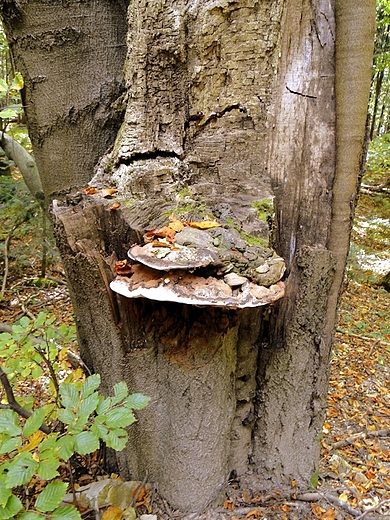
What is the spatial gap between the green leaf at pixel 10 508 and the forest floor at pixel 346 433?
75 centimetres

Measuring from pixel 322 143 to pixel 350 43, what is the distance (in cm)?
34

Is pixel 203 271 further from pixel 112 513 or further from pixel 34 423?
pixel 112 513

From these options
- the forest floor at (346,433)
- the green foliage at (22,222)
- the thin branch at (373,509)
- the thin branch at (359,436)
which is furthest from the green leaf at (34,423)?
the green foliage at (22,222)

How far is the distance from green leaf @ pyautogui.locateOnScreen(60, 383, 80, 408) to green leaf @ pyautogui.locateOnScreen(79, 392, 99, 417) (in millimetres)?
44

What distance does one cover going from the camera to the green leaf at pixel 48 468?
3.58 feet

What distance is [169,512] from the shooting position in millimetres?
1669

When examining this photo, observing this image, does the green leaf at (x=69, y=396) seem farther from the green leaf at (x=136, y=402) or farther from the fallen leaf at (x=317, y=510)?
the fallen leaf at (x=317, y=510)

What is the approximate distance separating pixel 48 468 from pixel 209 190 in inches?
42.0

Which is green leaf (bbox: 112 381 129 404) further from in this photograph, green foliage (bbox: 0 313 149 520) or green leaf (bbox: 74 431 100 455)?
green leaf (bbox: 74 431 100 455)

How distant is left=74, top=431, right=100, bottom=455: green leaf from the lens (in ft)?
3.69

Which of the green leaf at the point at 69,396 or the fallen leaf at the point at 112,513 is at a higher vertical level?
the green leaf at the point at 69,396

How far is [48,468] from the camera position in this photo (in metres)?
1.11

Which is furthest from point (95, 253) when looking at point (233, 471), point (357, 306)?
point (357, 306)

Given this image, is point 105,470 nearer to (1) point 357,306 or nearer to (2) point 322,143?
(2) point 322,143
